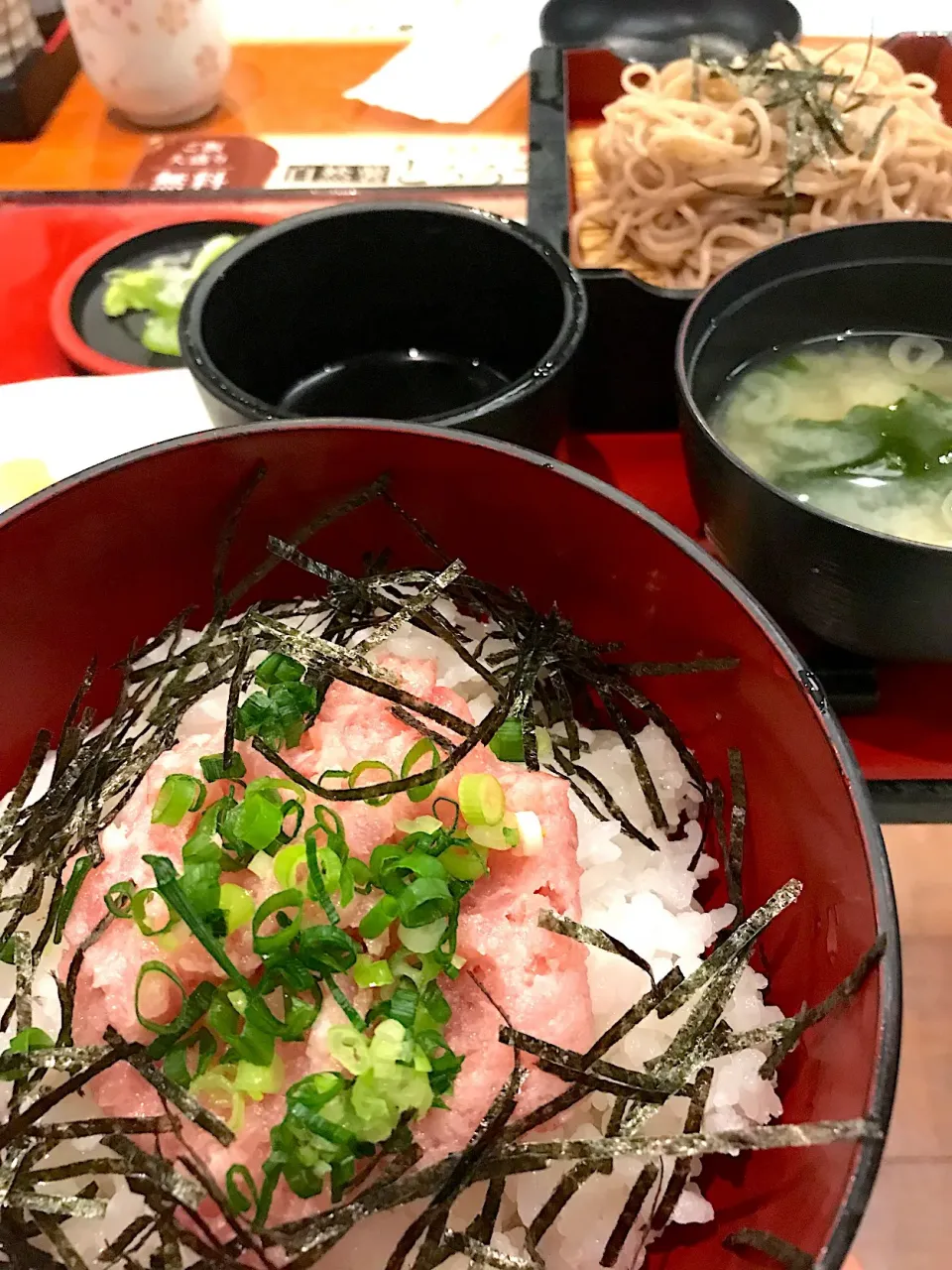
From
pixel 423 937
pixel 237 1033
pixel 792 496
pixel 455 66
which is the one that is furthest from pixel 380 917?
pixel 455 66

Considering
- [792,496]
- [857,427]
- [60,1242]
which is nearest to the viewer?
[60,1242]

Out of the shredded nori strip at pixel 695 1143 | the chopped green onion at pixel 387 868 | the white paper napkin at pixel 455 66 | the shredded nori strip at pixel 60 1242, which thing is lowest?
the shredded nori strip at pixel 60 1242

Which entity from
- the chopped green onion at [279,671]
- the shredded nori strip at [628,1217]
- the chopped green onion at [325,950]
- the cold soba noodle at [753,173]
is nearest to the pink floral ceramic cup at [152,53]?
the cold soba noodle at [753,173]

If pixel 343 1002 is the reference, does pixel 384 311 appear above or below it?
above

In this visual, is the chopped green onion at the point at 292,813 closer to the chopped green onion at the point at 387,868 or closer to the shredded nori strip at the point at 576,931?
the chopped green onion at the point at 387,868

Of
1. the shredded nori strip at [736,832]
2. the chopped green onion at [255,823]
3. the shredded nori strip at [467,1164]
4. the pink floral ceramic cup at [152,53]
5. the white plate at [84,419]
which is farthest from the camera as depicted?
the pink floral ceramic cup at [152,53]

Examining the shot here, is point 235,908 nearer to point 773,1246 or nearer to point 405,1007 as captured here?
point 405,1007

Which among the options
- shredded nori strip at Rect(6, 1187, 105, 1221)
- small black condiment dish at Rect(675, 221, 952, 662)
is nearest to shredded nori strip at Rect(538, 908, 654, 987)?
shredded nori strip at Rect(6, 1187, 105, 1221)
